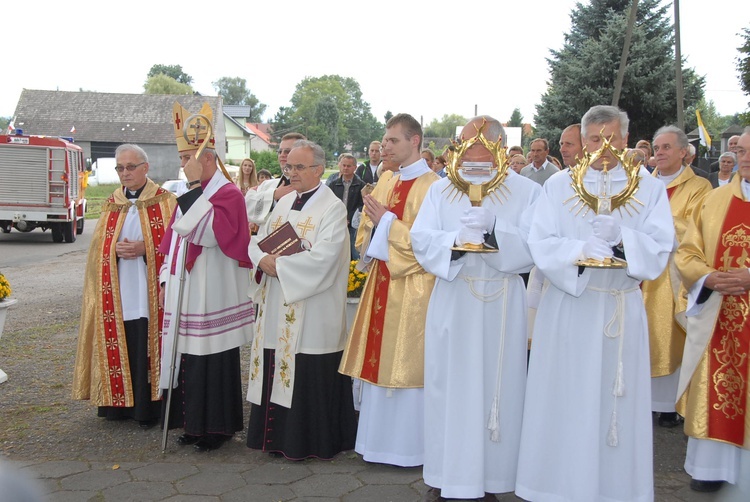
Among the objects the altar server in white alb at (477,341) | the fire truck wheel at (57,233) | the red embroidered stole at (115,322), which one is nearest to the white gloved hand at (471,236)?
the altar server in white alb at (477,341)

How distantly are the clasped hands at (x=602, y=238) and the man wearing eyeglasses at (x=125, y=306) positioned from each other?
138 inches

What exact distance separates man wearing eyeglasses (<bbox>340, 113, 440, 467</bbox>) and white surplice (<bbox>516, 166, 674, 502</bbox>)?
0.94 m

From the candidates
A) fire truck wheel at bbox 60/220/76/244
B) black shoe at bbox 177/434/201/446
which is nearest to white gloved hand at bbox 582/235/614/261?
black shoe at bbox 177/434/201/446

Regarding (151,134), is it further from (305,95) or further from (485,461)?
(485,461)

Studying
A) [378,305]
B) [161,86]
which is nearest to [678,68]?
[378,305]

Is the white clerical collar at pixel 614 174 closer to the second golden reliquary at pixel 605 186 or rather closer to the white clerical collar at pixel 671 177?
the second golden reliquary at pixel 605 186

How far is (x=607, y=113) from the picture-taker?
426cm

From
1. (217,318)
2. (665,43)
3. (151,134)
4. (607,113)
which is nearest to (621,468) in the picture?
(607,113)

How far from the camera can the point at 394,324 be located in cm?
498

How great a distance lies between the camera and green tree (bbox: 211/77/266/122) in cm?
12194

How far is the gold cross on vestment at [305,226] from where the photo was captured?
5270 millimetres

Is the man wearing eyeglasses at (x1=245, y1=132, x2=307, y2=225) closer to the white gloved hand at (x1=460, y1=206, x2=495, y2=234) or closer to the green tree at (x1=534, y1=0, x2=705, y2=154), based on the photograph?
the white gloved hand at (x1=460, y1=206, x2=495, y2=234)

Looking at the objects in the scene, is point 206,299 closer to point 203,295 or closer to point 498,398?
point 203,295

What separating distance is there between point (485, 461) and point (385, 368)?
3.11ft
